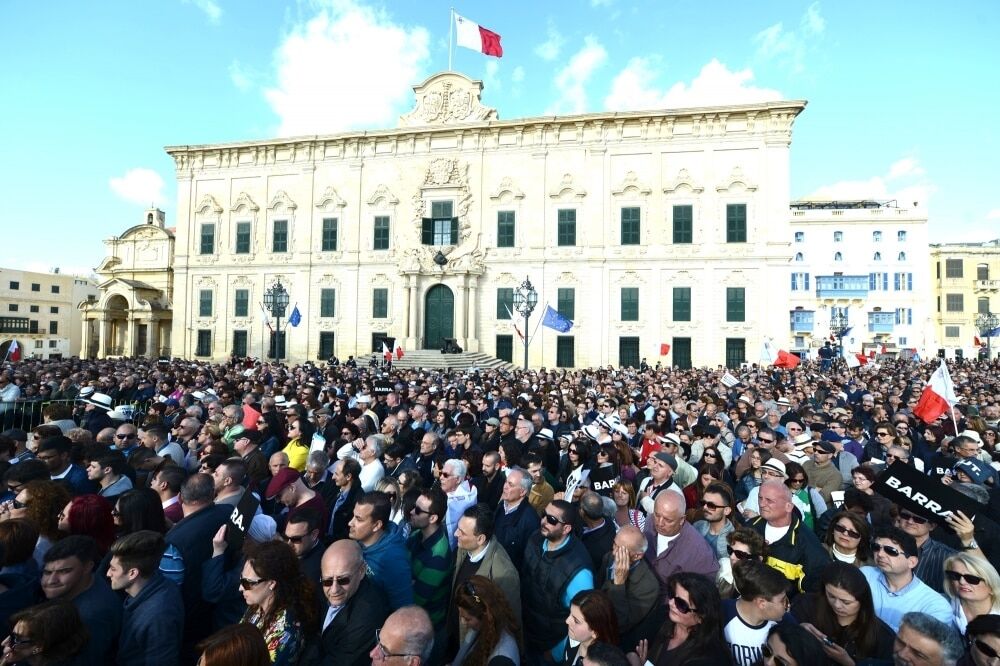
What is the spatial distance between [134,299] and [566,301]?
101 ft

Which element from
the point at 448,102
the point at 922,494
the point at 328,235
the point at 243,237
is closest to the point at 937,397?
the point at 922,494

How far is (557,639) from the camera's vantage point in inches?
147

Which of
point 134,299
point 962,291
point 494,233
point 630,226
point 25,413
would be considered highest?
point 630,226

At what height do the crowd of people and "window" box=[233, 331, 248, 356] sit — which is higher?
"window" box=[233, 331, 248, 356]

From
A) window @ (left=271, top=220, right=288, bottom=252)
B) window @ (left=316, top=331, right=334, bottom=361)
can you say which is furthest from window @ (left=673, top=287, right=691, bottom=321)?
window @ (left=271, top=220, right=288, bottom=252)

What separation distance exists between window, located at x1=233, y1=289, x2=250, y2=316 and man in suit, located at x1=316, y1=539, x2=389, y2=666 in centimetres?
3593

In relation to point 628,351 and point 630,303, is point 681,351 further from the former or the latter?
point 630,303

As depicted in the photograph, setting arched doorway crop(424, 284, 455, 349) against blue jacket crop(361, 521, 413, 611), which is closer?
blue jacket crop(361, 521, 413, 611)

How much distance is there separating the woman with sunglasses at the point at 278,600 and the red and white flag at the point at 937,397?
1037 centimetres

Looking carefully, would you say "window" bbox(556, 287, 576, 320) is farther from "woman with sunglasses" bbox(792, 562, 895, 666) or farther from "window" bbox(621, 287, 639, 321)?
"woman with sunglasses" bbox(792, 562, 895, 666)

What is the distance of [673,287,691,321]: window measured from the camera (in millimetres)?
29906

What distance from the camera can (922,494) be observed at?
4.00m

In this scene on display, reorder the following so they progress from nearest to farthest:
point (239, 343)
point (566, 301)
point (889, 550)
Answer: point (889, 550) < point (566, 301) < point (239, 343)

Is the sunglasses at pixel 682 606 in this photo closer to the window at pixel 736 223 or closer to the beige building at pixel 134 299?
the window at pixel 736 223
